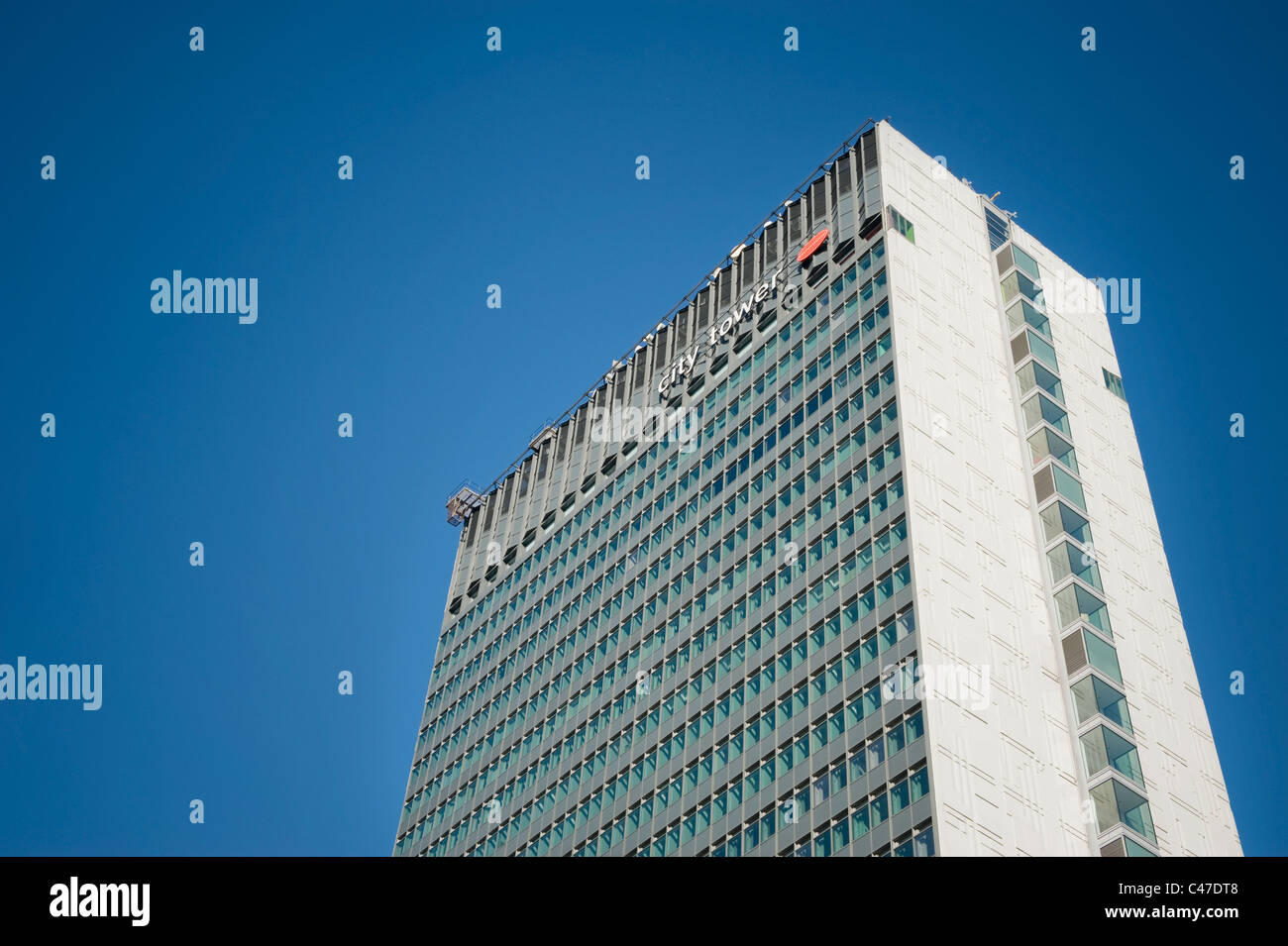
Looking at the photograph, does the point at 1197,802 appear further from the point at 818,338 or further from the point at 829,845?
the point at 818,338

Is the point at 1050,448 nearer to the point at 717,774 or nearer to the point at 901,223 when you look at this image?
the point at 901,223

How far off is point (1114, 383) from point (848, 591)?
3085 cm

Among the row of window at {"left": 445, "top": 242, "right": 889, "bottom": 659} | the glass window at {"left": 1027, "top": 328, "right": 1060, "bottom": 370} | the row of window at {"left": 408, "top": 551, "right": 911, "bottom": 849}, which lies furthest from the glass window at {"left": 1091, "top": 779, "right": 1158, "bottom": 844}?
the glass window at {"left": 1027, "top": 328, "right": 1060, "bottom": 370}

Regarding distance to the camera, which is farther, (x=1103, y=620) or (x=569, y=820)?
(x=569, y=820)

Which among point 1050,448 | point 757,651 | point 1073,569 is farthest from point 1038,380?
point 757,651

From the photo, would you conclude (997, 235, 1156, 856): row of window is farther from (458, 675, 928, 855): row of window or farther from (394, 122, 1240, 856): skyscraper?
(458, 675, 928, 855): row of window

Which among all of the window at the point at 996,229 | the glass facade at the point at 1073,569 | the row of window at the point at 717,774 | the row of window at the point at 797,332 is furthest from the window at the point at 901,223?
the row of window at the point at 717,774

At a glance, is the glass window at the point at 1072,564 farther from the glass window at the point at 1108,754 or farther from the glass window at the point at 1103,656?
the glass window at the point at 1108,754

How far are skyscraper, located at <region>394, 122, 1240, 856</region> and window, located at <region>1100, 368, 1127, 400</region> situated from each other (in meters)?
0.81

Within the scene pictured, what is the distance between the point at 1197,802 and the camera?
229ft

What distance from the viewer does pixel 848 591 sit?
73.6m

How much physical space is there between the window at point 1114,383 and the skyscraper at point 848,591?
0.81 m

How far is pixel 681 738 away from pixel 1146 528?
28356 millimetres
